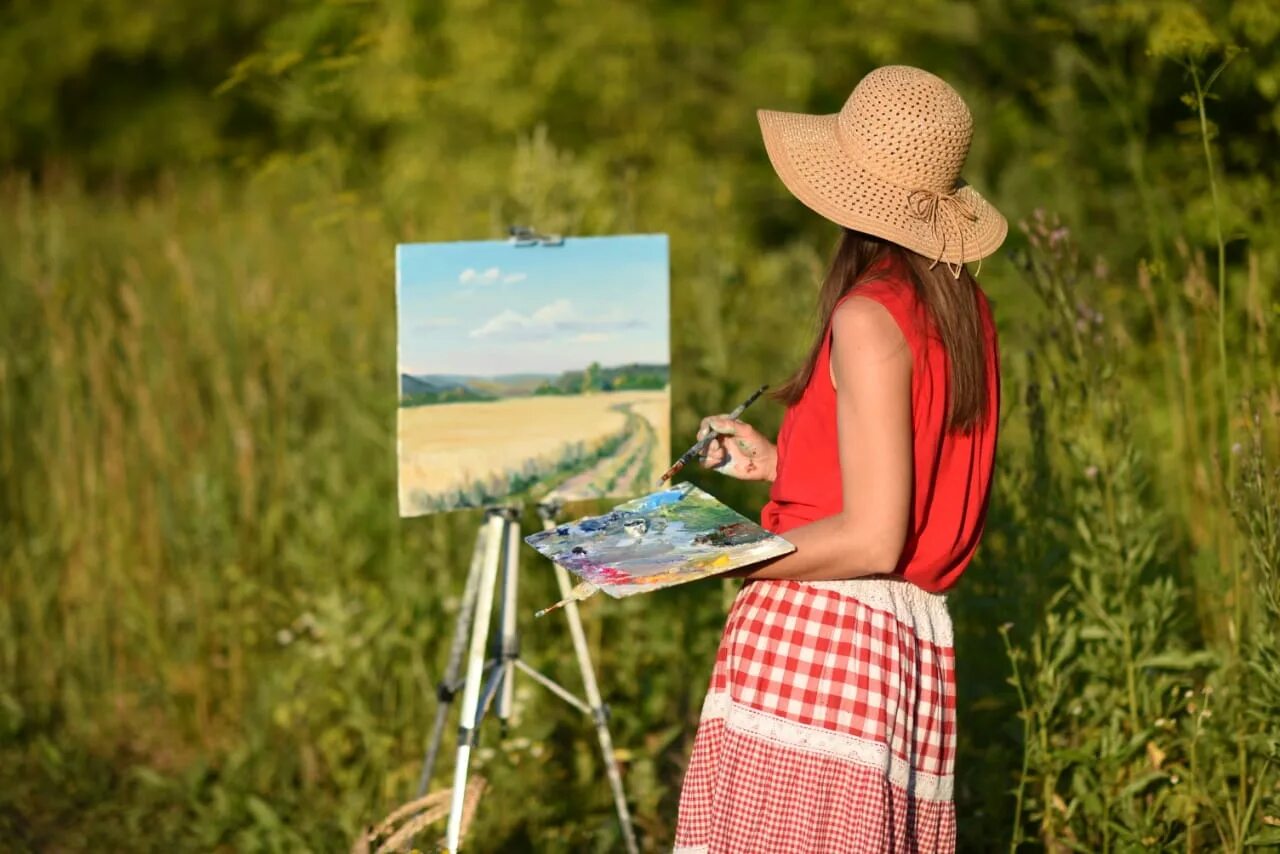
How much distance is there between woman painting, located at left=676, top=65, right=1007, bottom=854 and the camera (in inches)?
79.2

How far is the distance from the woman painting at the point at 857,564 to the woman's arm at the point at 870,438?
0.02 meters

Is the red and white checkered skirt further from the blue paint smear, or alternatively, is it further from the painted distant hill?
the painted distant hill

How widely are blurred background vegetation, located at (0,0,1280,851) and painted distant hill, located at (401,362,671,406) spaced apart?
0.74 meters

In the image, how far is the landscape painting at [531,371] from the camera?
121 inches

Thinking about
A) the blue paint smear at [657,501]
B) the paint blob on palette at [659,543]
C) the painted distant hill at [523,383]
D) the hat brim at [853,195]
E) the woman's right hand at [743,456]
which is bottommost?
the paint blob on palette at [659,543]

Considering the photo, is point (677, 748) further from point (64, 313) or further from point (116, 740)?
point (64, 313)

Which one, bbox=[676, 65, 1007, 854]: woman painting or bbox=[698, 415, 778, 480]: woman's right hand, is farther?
bbox=[698, 415, 778, 480]: woman's right hand

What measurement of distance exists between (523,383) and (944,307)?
1318 mm

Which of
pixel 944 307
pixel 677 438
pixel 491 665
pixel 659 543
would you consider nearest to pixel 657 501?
pixel 659 543

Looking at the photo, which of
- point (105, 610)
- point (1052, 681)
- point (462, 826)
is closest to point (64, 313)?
point (105, 610)

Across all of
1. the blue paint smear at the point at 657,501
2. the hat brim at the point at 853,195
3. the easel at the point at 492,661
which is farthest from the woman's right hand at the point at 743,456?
the easel at the point at 492,661

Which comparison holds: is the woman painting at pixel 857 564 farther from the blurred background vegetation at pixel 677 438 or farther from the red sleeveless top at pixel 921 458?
the blurred background vegetation at pixel 677 438

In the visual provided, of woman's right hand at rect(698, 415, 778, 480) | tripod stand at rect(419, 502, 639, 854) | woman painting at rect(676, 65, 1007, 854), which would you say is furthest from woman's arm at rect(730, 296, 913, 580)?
tripod stand at rect(419, 502, 639, 854)

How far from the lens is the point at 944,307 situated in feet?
6.56
